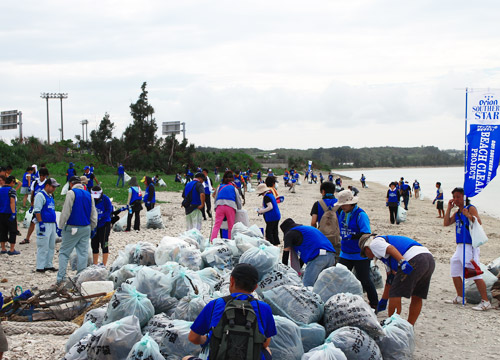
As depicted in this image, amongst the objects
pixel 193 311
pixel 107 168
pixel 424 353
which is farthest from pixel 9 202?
pixel 107 168

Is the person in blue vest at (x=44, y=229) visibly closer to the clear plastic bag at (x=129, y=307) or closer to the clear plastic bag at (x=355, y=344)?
the clear plastic bag at (x=129, y=307)

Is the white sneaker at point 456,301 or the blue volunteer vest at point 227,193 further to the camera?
the blue volunteer vest at point 227,193

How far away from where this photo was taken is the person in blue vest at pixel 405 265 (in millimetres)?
5078

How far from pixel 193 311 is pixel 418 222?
1569cm

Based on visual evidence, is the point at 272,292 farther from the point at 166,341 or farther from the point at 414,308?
the point at 414,308

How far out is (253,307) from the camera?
2.96 meters

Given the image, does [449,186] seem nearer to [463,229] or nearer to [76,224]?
[463,229]

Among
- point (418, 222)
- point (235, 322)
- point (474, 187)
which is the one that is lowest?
point (418, 222)

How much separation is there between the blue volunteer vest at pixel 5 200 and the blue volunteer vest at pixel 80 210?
2.42m

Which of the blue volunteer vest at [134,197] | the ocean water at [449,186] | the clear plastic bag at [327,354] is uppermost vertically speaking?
the blue volunteer vest at [134,197]

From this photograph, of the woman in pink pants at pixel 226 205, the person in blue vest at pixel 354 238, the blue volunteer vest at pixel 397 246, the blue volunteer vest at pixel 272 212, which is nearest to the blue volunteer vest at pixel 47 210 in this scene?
the woman in pink pants at pixel 226 205

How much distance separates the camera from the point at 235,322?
2826 mm

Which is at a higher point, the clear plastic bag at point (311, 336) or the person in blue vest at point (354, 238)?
the person in blue vest at point (354, 238)

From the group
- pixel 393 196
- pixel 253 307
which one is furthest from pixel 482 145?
pixel 393 196
